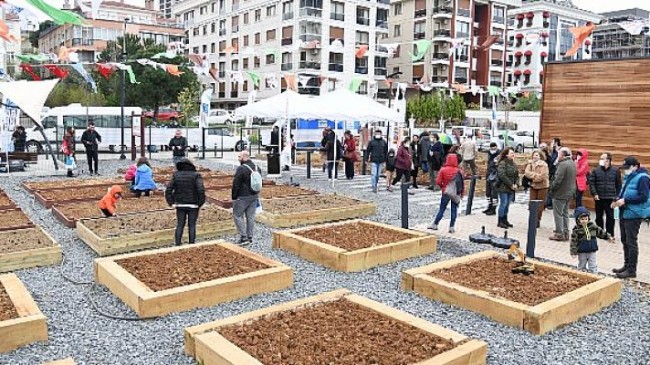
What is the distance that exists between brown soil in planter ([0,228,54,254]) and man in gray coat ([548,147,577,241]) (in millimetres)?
8701

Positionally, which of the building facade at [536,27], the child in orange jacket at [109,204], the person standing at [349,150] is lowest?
the child in orange jacket at [109,204]

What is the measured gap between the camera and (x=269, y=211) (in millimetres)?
11898

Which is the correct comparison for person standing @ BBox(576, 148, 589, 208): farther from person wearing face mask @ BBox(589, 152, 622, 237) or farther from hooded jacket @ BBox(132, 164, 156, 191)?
hooded jacket @ BBox(132, 164, 156, 191)

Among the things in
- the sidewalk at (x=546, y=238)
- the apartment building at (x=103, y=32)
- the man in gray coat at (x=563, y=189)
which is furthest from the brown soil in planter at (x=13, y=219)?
the apartment building at (x=103, y=32)

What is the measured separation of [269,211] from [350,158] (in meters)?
7.56

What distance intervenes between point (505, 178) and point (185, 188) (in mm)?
6325

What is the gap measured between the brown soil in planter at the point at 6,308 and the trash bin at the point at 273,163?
1294 centimetres

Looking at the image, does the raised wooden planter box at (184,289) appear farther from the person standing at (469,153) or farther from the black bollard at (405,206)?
the person standing at (469,153)

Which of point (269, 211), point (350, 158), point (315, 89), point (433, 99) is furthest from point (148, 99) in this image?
point (269, 211)

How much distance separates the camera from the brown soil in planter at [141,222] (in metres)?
9.63

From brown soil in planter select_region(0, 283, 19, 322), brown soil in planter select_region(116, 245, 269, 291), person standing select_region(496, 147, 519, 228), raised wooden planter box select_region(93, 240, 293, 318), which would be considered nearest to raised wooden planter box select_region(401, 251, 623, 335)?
raised wooden planter box select_region(93, 240, 293, 318)

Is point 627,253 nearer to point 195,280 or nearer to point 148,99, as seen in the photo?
point 195,280

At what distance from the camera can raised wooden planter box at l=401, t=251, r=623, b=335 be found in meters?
6.10

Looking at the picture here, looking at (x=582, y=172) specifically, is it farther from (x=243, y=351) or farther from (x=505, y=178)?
(x=243, y=351)
